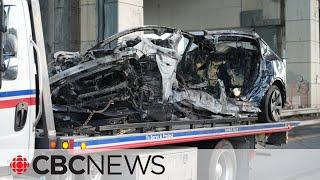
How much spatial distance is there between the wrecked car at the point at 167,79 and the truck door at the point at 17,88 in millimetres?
1188

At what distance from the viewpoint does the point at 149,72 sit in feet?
25.0

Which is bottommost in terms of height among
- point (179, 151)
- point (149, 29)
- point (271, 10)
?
point (179, 151)

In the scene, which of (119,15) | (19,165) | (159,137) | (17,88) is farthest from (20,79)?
(119,15)

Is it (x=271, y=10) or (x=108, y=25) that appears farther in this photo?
(x=271, y=10)

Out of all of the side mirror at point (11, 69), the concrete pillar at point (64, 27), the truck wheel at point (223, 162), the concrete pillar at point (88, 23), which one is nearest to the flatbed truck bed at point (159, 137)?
the truck wheel at point (223, 162)

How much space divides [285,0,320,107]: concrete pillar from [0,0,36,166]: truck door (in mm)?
24199

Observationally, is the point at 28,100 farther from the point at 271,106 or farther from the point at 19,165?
the point at 271,106

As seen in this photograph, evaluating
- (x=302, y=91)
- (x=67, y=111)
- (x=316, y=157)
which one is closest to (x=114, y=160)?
(x=67, y=111)

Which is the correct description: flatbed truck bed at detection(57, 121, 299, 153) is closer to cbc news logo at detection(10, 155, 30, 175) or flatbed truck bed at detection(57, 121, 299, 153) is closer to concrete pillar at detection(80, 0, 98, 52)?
cbc news logo at detection(10, 155, 30, 175)

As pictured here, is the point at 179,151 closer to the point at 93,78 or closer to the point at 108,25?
the point at 93,78

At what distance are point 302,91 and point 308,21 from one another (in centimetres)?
354

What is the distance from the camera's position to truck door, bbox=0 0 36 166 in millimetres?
5234

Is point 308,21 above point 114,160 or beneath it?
above

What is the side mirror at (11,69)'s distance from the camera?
17.2 ft
